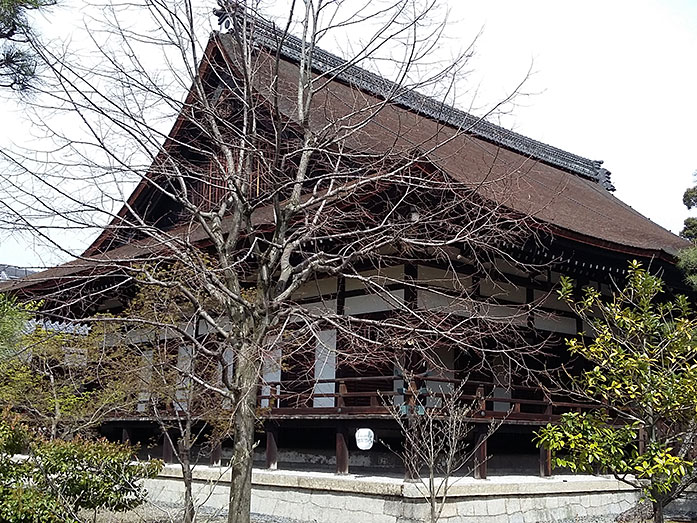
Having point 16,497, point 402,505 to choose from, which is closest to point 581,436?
point 402,505

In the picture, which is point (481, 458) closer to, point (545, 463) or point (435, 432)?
point (435, 432)

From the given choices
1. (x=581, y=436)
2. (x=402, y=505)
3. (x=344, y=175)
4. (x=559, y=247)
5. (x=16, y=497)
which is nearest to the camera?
(x=344, y=175)

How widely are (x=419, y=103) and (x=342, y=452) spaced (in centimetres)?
476

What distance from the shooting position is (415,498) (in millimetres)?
7973

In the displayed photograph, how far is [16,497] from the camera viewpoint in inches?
272

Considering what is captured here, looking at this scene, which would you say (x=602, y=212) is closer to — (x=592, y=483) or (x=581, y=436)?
(x=592, y=483)

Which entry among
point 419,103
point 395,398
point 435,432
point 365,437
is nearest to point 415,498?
point 435,432

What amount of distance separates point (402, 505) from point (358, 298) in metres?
3.51

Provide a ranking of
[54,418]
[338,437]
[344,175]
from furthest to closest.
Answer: [54,418] → [338,437] → [344,175]

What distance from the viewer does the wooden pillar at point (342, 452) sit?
9.38 meters

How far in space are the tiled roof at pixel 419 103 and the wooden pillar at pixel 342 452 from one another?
4231 millimetres

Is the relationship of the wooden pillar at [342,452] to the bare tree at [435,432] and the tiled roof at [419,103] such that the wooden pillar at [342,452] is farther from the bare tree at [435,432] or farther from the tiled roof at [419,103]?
the tiled roof at [419,103]

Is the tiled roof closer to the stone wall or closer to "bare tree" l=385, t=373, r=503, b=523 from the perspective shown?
"bare tree" l=385, t=373, r=503, b=523

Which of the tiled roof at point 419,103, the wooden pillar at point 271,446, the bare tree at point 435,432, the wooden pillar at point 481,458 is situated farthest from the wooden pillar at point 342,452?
the tiled roof at point 419,103
